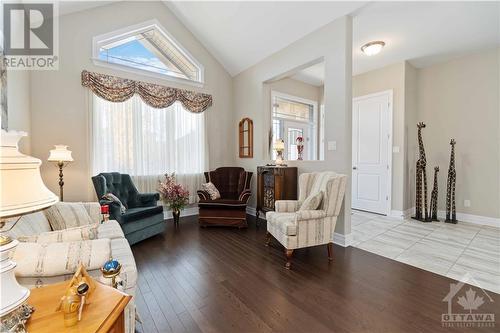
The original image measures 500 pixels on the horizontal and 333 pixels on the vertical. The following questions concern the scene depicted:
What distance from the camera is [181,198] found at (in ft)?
12.9

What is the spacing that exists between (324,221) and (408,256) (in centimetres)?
113

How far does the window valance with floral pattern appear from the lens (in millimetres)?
3565

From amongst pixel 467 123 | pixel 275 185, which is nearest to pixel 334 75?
pixel 275 185

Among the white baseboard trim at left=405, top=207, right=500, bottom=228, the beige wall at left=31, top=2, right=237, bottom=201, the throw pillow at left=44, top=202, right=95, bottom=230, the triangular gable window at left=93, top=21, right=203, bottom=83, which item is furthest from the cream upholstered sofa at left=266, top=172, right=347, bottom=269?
the triangular gable window at left=93, top=21, right=203, bottom=83

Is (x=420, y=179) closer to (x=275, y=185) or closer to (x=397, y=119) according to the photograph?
(x=397, y=119)

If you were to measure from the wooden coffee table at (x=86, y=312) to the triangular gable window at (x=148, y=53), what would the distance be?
380 cm

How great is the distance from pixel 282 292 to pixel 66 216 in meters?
2.17

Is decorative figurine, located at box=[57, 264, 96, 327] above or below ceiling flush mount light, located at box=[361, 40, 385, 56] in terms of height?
below

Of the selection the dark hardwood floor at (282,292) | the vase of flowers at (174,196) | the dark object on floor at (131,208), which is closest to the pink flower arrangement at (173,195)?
the vase of flowers at (174,196)

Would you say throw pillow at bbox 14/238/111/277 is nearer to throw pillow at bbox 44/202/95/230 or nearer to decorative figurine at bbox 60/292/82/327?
decorative figurine at bbox 60/292/82/327

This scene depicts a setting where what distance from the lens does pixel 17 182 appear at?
778 millimetres

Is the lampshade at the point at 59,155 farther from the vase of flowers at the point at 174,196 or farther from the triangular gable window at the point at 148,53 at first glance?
the triangular gable window at the point at 148,53

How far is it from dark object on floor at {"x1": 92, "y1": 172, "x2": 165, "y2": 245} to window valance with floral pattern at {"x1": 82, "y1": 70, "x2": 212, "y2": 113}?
4.48 feet

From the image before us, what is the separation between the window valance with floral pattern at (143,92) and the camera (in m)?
3.57
